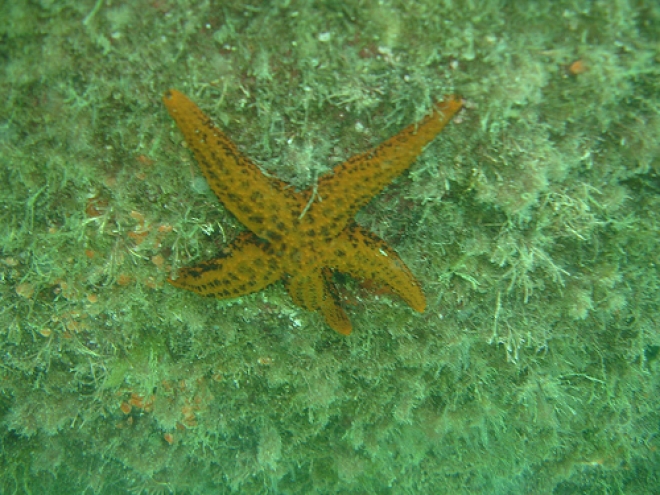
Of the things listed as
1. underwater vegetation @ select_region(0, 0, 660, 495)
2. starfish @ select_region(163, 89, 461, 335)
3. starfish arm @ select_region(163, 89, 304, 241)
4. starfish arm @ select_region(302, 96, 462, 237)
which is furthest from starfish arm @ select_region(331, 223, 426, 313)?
starfish arm @ select_region(163, 89, 304, 241)

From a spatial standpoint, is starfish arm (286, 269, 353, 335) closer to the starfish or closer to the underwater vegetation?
the starfish

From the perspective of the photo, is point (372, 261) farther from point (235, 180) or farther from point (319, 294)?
point (235, 180)

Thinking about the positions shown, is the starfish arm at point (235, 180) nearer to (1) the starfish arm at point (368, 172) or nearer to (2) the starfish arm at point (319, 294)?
(1) the starfish arm at point (368, 172)

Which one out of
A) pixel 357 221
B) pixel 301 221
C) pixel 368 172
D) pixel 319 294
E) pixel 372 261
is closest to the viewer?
pixel 368 172

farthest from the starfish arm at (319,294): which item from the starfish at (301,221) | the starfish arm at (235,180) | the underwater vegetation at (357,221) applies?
the starfish arm at (235,180)

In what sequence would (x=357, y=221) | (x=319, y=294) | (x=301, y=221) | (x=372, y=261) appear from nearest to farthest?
1. (x=301, y=221)
2. (x=372, y=261)
3. (x=319, y=294)
4. (x=357, y=221)

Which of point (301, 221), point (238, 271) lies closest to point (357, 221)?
point (301, 221)
